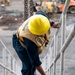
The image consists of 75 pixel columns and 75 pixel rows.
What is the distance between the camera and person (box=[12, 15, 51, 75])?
3650 mm

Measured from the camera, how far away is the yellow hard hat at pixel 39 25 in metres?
3.63

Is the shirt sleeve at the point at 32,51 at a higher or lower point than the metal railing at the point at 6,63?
higher

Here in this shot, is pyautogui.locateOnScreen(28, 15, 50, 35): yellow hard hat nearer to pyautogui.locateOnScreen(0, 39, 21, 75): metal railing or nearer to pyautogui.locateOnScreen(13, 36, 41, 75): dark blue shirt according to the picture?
pyautogui.locateOnScreen(13, 36, 41, 75): dark blue shirt

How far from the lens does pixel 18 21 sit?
22.4 m

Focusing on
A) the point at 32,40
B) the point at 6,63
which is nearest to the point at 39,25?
the point at 32,40

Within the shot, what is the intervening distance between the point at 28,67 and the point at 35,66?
149mm

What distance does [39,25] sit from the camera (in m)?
3.64

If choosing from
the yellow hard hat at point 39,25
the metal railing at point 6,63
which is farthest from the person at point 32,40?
the metal railing at point 6,63

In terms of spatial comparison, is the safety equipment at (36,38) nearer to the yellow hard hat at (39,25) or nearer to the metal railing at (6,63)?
the yellow hard hat at (39,25)

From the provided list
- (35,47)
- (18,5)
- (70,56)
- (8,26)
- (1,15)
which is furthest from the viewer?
(18,5)

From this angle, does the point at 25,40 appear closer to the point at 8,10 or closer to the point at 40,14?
the point at 40,14

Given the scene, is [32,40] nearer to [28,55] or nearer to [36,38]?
[36,38]

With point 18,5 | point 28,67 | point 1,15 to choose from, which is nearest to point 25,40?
point 28,67

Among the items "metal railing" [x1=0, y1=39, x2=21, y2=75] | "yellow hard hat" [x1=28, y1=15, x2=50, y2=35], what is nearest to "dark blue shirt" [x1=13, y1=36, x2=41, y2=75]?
"yellow hard hat" [x1=28, y1=15, x2=50, y2=35]
